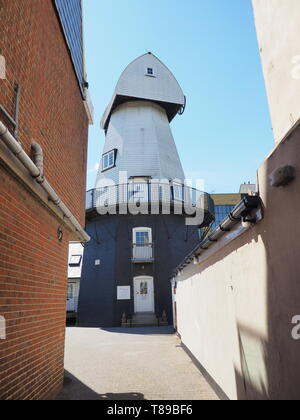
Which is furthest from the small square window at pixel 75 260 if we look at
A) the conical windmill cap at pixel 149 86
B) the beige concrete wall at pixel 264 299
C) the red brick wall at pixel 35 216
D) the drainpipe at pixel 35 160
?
the beige concrete wall at pixel 264 299

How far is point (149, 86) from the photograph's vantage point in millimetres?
20172

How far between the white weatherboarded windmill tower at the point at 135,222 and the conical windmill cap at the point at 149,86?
0.09 m

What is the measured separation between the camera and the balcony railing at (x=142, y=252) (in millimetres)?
16234

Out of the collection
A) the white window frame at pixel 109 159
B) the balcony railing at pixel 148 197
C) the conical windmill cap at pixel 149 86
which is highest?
the conical windmill cap at pixel 149 86

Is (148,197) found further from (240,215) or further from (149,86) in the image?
(240,215)

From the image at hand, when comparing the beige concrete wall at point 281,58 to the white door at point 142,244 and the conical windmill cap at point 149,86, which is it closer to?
the white door at point 142,244

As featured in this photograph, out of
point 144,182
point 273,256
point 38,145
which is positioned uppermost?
point 144,182

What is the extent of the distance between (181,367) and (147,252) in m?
9.88

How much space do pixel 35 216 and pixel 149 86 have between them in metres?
18.5

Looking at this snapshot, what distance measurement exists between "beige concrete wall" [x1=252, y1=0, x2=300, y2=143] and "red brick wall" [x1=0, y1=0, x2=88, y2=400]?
11.1 feet

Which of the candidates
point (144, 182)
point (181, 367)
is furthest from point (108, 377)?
point (144, 182)

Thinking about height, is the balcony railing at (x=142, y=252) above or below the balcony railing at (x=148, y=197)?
below
